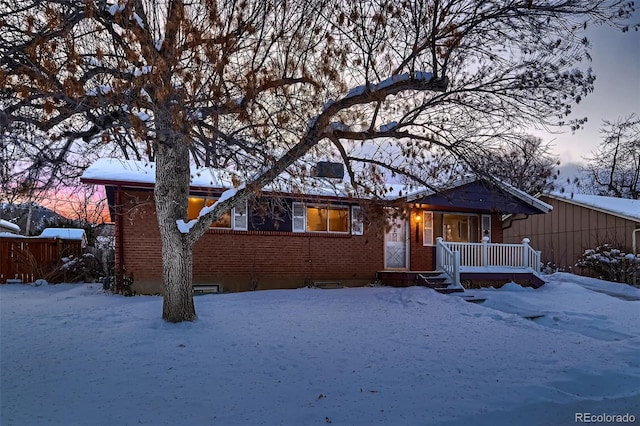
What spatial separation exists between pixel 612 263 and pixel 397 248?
9246 mm

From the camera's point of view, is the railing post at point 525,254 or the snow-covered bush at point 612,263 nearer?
the railing post at point 525,254

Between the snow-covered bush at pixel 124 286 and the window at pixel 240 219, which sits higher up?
the window at pixel 240 219

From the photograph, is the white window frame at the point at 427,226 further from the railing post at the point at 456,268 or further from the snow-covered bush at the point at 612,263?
the snow-covered bush at the point at 612,263

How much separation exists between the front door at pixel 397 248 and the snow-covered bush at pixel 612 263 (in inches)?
342

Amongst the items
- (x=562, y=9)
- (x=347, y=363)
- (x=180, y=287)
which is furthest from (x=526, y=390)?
(x=180, y=287)

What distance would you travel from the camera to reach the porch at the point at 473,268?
1518 cm

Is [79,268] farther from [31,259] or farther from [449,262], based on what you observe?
[449,262]

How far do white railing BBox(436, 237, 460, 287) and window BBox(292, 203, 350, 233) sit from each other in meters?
3.34

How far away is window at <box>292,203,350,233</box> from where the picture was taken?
1550cm

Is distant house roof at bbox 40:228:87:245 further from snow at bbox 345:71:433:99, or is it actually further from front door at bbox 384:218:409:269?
snow at bbox 345:71:433:99

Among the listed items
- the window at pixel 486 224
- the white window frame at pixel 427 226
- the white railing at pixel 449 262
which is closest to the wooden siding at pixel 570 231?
the window at pixel 486 224

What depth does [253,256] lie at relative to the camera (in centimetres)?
1472

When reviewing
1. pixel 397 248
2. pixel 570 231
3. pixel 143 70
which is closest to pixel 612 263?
pixel 570 231

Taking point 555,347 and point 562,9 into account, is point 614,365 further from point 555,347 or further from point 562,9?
point 562,9
